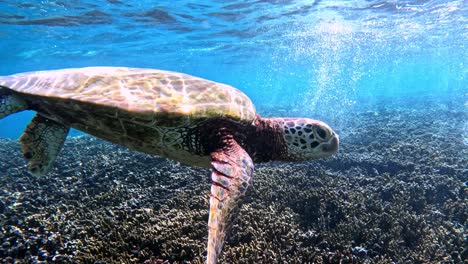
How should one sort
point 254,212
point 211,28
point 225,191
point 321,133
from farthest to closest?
1. point 211,28
2. point 254,212
3. point 321,133
4. point 225,191

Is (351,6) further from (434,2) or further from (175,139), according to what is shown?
(175,139)

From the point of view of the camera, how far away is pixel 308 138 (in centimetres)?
348

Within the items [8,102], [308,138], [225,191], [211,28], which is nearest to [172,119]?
[225,191]

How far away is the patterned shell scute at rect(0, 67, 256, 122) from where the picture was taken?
3057mm

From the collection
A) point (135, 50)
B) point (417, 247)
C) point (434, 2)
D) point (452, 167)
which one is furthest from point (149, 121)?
point (135, 50)

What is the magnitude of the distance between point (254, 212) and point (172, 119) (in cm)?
221

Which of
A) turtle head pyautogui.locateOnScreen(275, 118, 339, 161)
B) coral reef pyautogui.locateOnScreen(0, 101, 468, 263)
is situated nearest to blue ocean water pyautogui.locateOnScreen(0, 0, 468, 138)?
coral reef pyautogui.locateOnScreen(0, 101, 468, 263)

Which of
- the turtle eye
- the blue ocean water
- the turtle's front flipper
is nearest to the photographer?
the turtle's front flipper

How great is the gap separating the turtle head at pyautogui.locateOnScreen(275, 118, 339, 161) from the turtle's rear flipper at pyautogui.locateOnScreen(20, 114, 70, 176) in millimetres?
3361

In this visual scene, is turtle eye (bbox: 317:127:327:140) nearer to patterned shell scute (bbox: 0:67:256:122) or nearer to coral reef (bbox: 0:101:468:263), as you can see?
patterned shell scute (bbox: 0:67:256:122)

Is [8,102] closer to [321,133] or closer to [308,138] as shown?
[308,138]

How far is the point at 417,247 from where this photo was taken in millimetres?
4059

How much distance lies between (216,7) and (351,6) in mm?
8061

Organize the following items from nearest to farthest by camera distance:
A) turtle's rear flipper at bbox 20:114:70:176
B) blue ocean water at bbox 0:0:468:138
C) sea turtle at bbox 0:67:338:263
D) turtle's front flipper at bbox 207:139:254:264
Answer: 1. turtle's front flipper at bbox 207:139:254:264
2. sea turtle at bbox 0:67:338:263
3. turtle's rear flipper at bbox 20:114:70:176
4. blue ocean water at bbox 0:0:468:138
